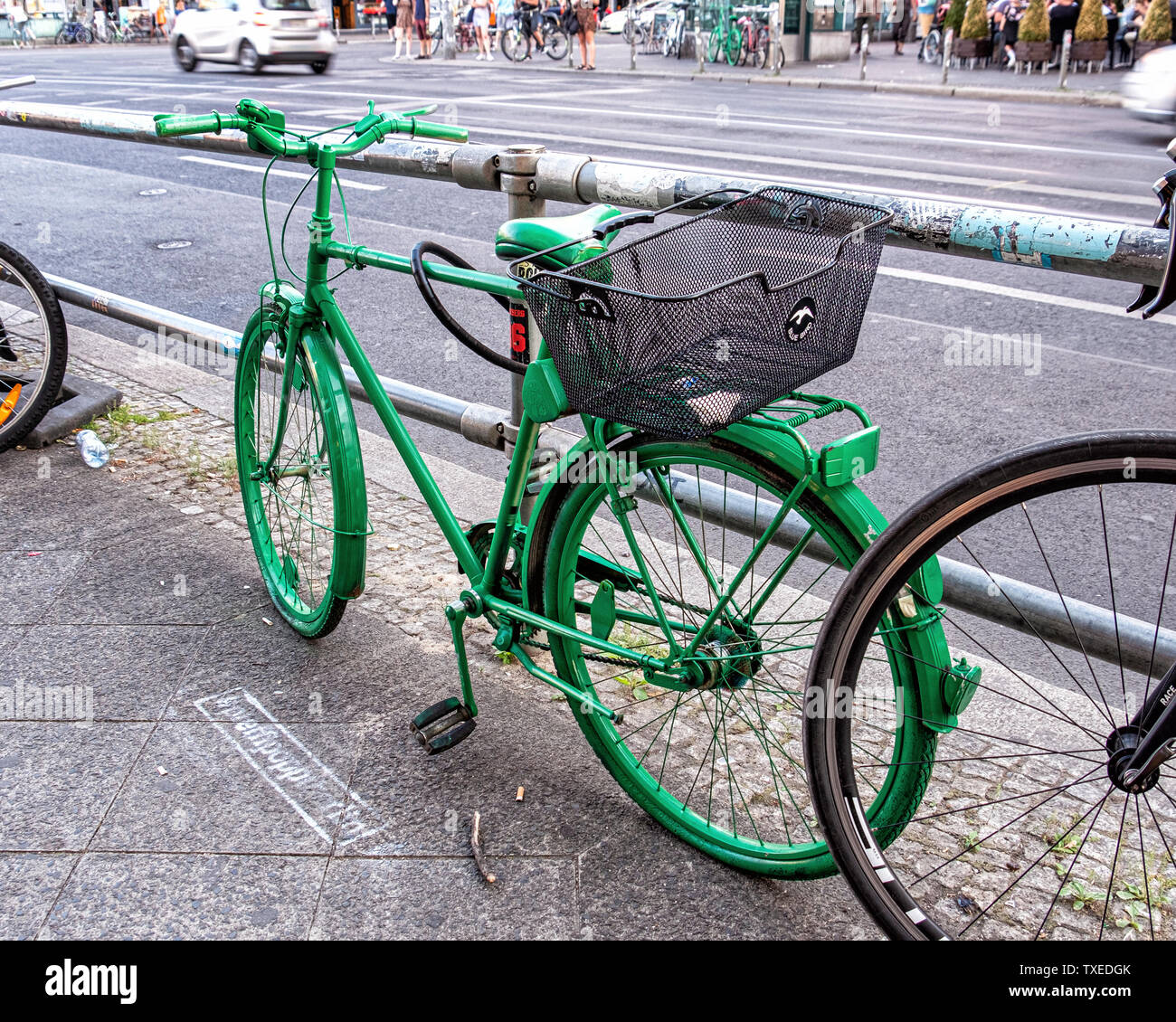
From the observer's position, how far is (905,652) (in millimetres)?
2020

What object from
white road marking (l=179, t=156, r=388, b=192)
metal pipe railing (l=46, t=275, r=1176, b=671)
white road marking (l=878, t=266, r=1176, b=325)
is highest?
white road marking (l=179, t=156, r=388, b=192)

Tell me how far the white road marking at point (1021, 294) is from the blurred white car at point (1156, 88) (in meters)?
8.45

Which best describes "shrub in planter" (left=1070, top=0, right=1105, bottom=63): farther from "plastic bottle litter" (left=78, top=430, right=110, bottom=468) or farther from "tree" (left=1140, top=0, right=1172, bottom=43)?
"plastic bottle litter" (left=78, top=430, right=110, bottom=468)

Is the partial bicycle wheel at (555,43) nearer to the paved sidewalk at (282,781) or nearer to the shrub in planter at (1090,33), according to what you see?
the shrub in planter at (1090,33)

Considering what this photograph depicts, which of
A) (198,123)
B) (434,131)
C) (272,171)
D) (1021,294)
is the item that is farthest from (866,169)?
(198,123)

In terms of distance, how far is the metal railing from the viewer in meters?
2.11

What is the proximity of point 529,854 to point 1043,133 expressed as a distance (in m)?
15.8

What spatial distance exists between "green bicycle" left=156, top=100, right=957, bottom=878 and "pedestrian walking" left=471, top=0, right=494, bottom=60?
3148 centimetres

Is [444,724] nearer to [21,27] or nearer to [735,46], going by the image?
[735,46]

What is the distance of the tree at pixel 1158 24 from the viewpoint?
21766mm

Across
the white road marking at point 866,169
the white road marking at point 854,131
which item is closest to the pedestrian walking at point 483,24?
the white road marking at point 854,131

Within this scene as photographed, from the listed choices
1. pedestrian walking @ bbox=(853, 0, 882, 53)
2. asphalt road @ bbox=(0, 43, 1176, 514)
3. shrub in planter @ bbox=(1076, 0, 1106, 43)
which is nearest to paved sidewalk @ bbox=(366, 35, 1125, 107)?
pedestrian walking @ bbox=(853, 0, 882, 53)
